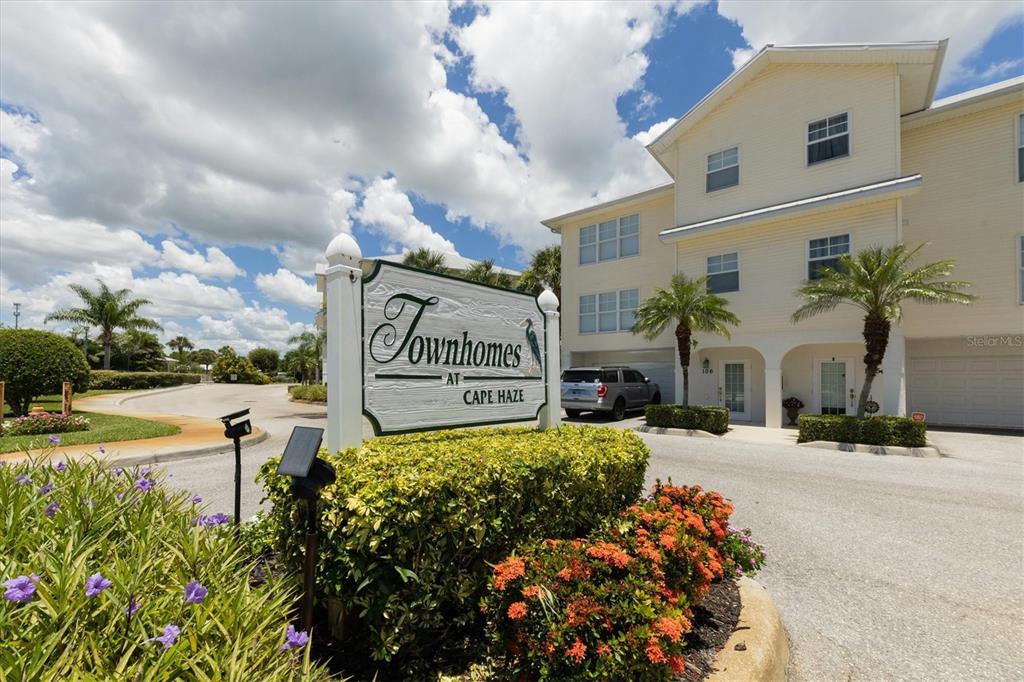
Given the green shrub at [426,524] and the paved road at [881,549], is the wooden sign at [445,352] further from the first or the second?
the paved road at [881,549]

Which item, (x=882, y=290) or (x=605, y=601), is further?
(x=882, y=290)

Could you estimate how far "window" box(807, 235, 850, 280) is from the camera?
1387 cm

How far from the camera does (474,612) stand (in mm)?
2703

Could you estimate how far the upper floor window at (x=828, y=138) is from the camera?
552 inches

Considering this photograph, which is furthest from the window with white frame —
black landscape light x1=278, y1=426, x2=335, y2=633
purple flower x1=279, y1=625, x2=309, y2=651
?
purple flower x1=279, y1=625, x2=309, y2=651

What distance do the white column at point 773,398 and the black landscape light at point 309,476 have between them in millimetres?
15279

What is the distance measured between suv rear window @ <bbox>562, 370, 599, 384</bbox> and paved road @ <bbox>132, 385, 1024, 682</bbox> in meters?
5.90

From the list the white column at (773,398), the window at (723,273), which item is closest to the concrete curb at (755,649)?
the white column at (773,398)

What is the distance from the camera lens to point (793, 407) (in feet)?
51.0

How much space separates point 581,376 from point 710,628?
13.2 m

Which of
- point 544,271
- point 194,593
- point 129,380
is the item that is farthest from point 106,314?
point 194,593

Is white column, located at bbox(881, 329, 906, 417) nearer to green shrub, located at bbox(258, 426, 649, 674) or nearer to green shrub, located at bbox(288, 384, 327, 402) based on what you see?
green shrub, located at bbox(258, 426, 649, 674)

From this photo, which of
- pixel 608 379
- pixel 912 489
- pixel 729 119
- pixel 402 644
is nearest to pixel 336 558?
pixel 402 644

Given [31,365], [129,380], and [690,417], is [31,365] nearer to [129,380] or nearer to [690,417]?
[690,417]
